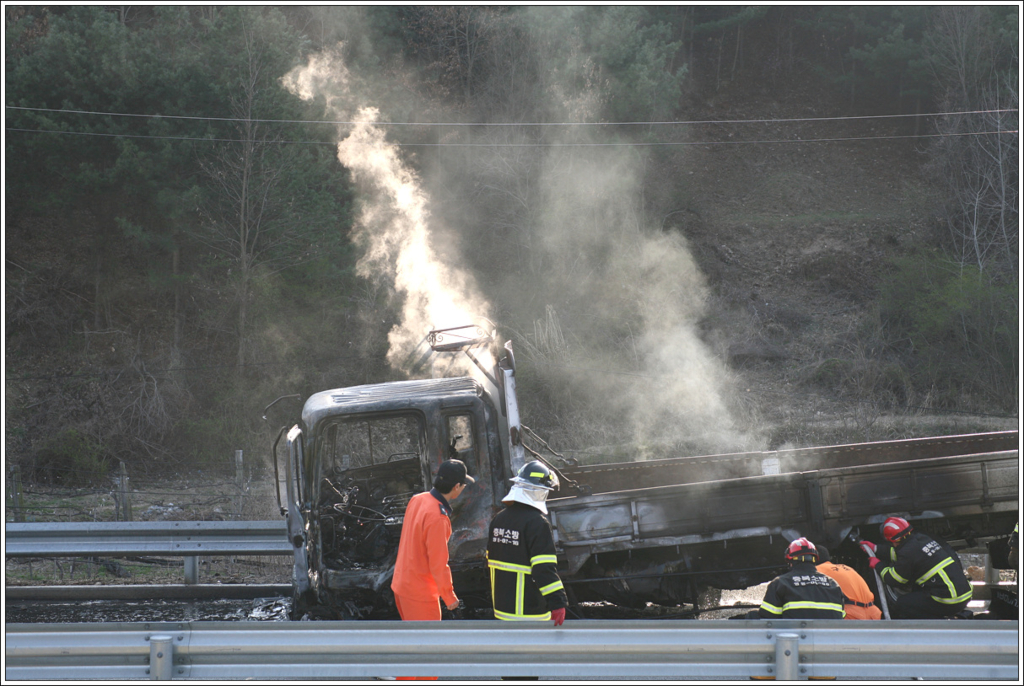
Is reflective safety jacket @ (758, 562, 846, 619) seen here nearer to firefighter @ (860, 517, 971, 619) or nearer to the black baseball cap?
firefighter @ (860, 517, 971, 619)

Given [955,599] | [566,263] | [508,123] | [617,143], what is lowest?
[955,599]

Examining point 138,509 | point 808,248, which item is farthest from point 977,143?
point 138,509

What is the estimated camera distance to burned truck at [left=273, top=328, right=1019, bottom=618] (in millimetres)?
5660

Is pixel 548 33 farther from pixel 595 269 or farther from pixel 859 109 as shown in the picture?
pixel 859 109

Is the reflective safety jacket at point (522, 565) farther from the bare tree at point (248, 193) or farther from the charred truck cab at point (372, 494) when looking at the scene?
the bare tree at point (248, 193)

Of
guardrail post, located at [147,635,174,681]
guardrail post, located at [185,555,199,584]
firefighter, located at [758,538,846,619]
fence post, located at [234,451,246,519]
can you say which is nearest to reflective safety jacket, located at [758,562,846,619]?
firefighter, located at [758,538,846,619]

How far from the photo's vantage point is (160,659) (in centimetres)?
346

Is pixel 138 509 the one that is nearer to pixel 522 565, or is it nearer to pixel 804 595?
pixel 522 565

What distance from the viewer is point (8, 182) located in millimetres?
17406

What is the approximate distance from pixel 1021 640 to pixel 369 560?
4.07m

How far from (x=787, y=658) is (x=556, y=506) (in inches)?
96.6

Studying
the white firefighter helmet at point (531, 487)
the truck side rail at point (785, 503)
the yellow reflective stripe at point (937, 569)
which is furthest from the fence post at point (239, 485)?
the yellow reflective stripe at point (937, 569)

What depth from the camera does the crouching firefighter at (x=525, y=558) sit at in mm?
4184

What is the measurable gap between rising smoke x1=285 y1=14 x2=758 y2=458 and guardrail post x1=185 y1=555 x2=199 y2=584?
25.8 feet
